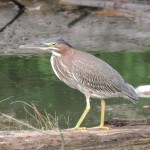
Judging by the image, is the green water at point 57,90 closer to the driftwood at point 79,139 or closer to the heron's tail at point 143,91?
the heron's tail at point 143,91

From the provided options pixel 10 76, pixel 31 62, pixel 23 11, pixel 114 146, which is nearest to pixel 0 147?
pixel 114 146

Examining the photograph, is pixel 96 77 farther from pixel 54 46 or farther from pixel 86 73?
pixel 54 46

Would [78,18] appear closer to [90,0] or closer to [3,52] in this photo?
[90,0]

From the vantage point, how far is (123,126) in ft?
17.8

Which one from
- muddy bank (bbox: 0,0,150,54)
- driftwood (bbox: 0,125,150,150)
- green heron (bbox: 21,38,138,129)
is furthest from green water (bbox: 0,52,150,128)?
driftwood (bbox: 0,125,150,150)

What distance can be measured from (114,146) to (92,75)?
2.53ft

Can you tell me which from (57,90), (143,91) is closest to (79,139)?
(143,91)

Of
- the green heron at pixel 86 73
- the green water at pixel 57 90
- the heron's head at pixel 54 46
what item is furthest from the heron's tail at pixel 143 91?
the heron's head at pixel 54 46

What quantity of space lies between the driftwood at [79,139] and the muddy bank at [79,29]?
5400 mm

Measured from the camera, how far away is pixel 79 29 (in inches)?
472

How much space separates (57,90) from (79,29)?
3708 mm

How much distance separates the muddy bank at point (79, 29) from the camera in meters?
11.0

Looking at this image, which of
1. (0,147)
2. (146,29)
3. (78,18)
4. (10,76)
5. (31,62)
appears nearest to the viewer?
(0,147)

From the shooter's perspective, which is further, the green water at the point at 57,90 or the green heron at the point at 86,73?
the green water at the point at 57,90
